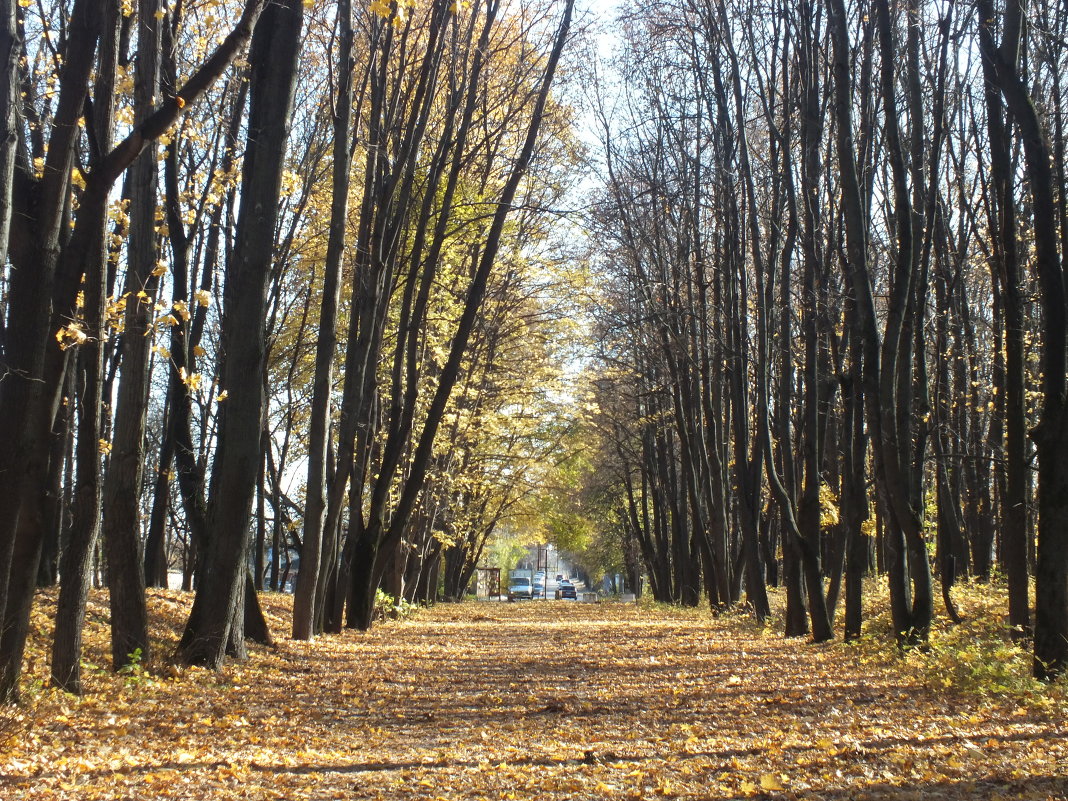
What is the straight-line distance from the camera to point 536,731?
770 cm

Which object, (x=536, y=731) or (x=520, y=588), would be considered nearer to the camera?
(x=536, y=731)

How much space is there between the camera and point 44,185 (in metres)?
6.76

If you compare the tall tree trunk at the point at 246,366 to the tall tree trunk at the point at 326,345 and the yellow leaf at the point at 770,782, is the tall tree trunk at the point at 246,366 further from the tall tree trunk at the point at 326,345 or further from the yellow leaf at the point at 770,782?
the yellow leaf at the point at 770,782

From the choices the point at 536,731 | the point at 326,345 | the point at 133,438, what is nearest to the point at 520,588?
the point at 326,345

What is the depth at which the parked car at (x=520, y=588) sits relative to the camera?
77.5 m

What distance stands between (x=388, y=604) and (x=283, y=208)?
932cm

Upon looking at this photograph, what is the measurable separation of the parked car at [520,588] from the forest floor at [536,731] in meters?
65.3

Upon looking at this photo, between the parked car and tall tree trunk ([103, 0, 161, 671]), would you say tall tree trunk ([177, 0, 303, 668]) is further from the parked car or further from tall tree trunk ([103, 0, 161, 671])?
the parked car

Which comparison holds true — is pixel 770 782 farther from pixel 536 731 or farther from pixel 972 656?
pixel 972 656

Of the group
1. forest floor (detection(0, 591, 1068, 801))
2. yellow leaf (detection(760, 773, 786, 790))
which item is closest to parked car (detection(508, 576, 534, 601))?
forest floor (detection(0, 591, 1068, 801))

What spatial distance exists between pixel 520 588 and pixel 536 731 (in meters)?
75.1

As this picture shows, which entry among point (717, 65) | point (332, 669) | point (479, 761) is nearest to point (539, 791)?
Answer: point (479, 761)

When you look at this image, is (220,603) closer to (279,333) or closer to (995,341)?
(279,333)

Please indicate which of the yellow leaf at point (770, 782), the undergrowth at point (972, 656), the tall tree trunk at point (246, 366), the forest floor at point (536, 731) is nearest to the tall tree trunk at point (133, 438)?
the forest floor at point (536, 731)
